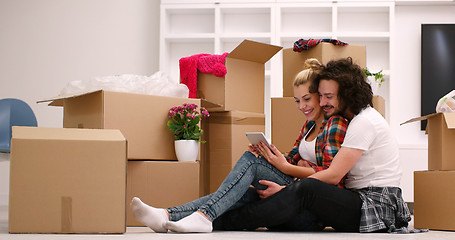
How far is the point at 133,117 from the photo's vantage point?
247 centimetres

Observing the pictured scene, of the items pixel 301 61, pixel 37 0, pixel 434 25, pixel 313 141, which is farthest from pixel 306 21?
pixel 313 141

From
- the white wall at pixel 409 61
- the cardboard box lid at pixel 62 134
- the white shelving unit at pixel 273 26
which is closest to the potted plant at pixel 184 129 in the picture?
the cardboard box lid at pixel 62 134

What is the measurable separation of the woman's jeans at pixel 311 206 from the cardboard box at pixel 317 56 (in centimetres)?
96

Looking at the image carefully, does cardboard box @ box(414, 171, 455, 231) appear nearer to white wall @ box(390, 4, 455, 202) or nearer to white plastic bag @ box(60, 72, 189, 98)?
white plastic bag @ box(60, 72, 189, 98)

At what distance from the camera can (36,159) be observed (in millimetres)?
1910

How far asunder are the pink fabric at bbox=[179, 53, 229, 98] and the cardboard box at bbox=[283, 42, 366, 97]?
1.03 feet

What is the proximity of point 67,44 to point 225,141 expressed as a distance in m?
2.04

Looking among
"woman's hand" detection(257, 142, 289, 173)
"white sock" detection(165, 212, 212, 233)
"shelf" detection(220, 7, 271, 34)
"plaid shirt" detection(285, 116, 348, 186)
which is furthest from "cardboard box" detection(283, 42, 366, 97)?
"shelf" detection(220, 7, 271, 34)

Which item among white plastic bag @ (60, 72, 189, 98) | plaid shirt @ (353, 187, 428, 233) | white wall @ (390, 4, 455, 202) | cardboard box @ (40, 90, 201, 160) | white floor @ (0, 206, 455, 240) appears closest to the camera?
white floor @ (0, 206, 455, 240)

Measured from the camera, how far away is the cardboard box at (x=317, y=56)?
9.15 feet

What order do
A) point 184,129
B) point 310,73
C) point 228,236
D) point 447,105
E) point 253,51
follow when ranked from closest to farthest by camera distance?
point 228,236
point 310,73
point 447,105
point 184,129
point 253,51

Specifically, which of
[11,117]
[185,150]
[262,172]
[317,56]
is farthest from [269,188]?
[11,117]

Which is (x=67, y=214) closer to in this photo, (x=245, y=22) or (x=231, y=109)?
(x=231, y=109)

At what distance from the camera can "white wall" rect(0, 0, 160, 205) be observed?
434 cm
